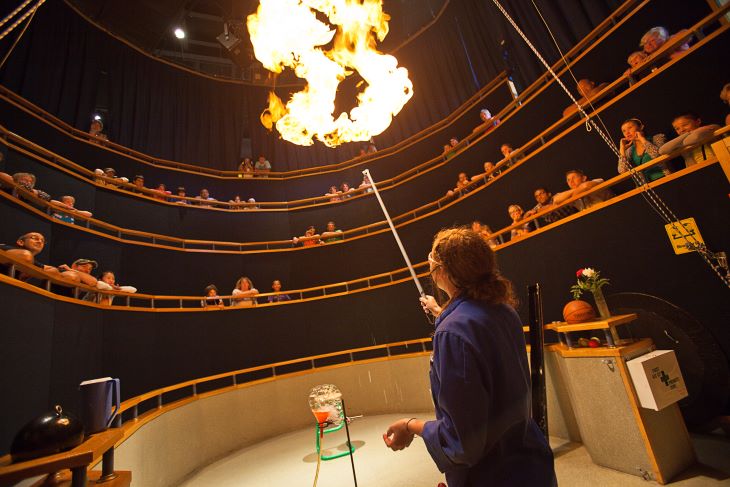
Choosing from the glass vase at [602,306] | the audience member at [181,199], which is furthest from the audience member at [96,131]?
the glass vase at [602,306]

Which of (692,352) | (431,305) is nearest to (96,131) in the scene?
(431,305)

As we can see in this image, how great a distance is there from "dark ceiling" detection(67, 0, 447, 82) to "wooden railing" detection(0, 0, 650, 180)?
144 inches

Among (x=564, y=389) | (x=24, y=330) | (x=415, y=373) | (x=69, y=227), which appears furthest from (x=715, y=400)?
(x=69, y=227)

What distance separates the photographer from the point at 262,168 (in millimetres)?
10648

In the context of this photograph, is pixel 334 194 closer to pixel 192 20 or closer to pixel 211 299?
pixel 211 299

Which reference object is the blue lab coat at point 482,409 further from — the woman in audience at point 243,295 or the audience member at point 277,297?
the audience member at point 277,297

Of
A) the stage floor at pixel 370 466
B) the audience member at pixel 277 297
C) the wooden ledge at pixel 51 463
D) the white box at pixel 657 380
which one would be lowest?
the stage floor at pixel 370 466

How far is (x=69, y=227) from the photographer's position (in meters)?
5.29

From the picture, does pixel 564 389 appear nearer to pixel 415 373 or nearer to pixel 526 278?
pixel 526 278

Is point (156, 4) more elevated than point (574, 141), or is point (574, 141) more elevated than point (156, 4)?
point (156, 4)

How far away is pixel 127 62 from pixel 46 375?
10.5 m

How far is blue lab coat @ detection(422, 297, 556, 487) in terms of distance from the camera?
3.21 ft

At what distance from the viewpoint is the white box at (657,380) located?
2.45m

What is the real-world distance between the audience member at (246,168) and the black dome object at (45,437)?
9.91m
